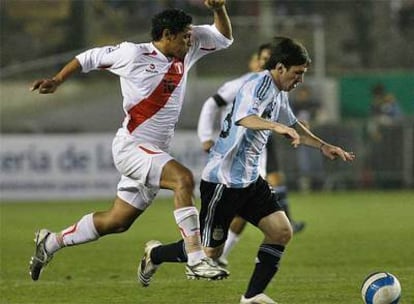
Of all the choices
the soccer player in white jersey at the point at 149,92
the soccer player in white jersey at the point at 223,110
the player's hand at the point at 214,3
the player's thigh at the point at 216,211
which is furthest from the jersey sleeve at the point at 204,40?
the soccer player in white jersey at the point at 223,110

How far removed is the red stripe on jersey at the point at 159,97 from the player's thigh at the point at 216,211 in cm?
80

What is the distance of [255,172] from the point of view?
9.53 m

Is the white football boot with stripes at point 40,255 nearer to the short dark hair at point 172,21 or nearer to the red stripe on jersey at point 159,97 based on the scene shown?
the red stripe on jersey at point 159,97

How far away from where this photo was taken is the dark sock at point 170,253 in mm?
9758

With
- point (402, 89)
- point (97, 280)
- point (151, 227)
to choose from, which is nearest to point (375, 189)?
point (402, 89)

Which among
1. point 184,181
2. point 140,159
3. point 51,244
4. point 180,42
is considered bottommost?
point 51,244

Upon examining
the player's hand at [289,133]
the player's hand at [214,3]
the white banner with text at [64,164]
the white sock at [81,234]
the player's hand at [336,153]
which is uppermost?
the player's hand at [214,3]

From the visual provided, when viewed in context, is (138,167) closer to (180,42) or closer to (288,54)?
(180,42)

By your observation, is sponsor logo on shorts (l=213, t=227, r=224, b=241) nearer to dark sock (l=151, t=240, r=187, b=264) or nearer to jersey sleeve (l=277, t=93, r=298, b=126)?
dark sock (l=151, t=240, r=187, b=264)

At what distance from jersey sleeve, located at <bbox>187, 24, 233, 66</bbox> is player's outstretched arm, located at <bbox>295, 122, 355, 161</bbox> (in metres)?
1.03

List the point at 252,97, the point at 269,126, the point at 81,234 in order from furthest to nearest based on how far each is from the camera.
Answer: the point at 81,234 → the point at 252,97 → the point at 269,126

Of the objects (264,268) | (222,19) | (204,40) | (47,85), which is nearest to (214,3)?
(222,19)

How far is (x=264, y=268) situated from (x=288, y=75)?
1443mm

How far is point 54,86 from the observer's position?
9836mm
